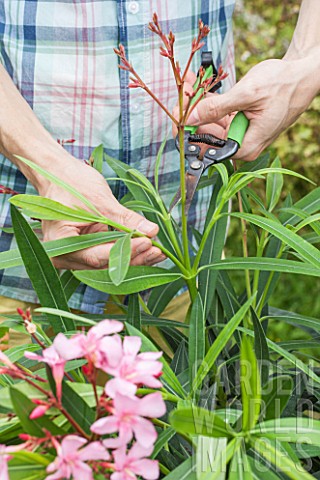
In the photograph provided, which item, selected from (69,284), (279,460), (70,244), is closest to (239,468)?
(279,460)

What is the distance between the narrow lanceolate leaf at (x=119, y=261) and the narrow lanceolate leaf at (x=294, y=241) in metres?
0.17

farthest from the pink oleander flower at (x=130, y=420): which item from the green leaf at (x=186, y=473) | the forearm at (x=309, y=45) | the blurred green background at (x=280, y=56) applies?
the blurred green background at (x=280, y=56)

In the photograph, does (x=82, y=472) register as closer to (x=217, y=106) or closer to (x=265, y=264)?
(x=265, y=264)

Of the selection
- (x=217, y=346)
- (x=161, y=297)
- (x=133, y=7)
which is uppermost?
(x=133, y=7)

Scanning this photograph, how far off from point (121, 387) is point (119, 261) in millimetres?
273

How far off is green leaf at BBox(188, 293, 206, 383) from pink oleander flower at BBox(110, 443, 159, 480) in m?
0.24

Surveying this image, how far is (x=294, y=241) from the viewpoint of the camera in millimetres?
789

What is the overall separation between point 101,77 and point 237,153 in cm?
33

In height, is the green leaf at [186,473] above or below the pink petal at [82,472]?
below

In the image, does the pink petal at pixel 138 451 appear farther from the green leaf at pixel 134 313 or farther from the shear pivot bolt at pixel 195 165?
the shear pivot bolt at pixel 195 165

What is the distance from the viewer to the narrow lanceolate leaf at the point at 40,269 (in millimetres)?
691

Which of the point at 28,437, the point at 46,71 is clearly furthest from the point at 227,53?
the point at 28,437

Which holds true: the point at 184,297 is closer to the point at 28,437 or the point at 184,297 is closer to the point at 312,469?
the point at 312,469

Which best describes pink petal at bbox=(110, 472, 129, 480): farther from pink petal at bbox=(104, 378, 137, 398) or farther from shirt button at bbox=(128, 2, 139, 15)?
shirt button at bbox=(128, 2, 139, 15)
